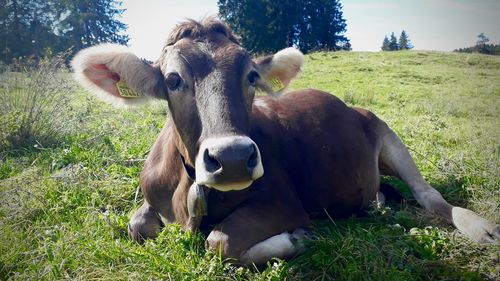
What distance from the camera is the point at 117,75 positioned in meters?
3.32

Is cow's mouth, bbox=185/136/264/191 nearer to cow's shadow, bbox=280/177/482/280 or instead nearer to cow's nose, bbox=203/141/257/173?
cow's nose, bbox=203/141/257/173

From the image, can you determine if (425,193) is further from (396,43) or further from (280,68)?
(396,43)

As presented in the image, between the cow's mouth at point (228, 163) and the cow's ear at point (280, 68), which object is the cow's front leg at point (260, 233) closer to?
the cow's mouth at point (228, 163)

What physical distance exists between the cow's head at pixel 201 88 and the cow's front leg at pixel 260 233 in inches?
→ 22.0

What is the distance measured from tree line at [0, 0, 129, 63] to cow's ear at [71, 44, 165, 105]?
7.15 meters

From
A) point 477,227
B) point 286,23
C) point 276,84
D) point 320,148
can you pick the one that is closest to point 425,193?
point 477,227

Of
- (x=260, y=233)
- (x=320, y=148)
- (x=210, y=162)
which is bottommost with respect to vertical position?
(x=260, y=233)

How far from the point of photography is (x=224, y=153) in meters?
2.26

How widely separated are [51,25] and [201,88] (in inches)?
590

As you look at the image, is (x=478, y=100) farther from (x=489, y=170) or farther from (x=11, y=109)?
(x=11, y=109)

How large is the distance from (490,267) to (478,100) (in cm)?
451

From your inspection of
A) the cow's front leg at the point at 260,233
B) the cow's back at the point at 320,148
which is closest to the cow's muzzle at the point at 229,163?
the cow's front leg at the point at 260,233

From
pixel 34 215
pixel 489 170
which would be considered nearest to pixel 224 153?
pixel 34 215

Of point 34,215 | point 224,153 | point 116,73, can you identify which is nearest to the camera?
point 224,153
